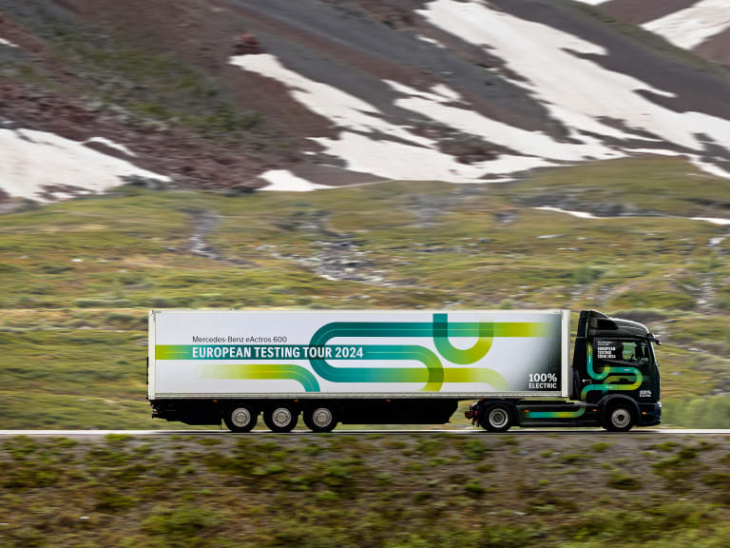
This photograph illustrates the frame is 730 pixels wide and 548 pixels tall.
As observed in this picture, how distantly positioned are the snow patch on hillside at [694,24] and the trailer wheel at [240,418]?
14256 cm

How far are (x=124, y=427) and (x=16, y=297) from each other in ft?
75.5

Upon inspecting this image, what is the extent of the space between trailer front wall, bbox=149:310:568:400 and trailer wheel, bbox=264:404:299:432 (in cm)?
41

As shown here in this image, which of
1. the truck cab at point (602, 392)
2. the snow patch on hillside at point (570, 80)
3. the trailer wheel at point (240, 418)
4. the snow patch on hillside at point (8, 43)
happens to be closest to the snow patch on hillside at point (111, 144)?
the snow patch on hillside at point (8, 43)

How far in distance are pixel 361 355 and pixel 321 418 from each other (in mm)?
1832

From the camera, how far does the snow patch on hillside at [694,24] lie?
527 ft

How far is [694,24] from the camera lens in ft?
547

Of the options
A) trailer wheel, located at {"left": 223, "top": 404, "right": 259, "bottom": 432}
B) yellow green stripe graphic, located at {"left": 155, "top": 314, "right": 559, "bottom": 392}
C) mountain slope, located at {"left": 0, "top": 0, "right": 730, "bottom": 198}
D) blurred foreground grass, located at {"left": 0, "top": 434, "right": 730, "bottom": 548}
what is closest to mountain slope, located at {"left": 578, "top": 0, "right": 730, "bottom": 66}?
mountain slope, located at {"left": 0, "top": 0, "right": 730, "bottom": 198}

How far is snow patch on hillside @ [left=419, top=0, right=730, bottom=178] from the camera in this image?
10250 cm

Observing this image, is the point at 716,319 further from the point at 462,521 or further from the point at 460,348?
the point at 462,521

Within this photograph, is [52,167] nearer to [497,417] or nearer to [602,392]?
[497,417]

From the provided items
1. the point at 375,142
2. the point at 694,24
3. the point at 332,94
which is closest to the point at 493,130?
the point at 375,142

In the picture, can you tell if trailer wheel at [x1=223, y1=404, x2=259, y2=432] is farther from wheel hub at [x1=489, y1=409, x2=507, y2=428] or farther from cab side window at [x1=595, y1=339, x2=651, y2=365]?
cab side window at [x1=595, y1=339, x2=651, y2=365]

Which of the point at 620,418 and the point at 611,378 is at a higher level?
the point at 611,378

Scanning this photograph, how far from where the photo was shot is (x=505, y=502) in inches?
811
